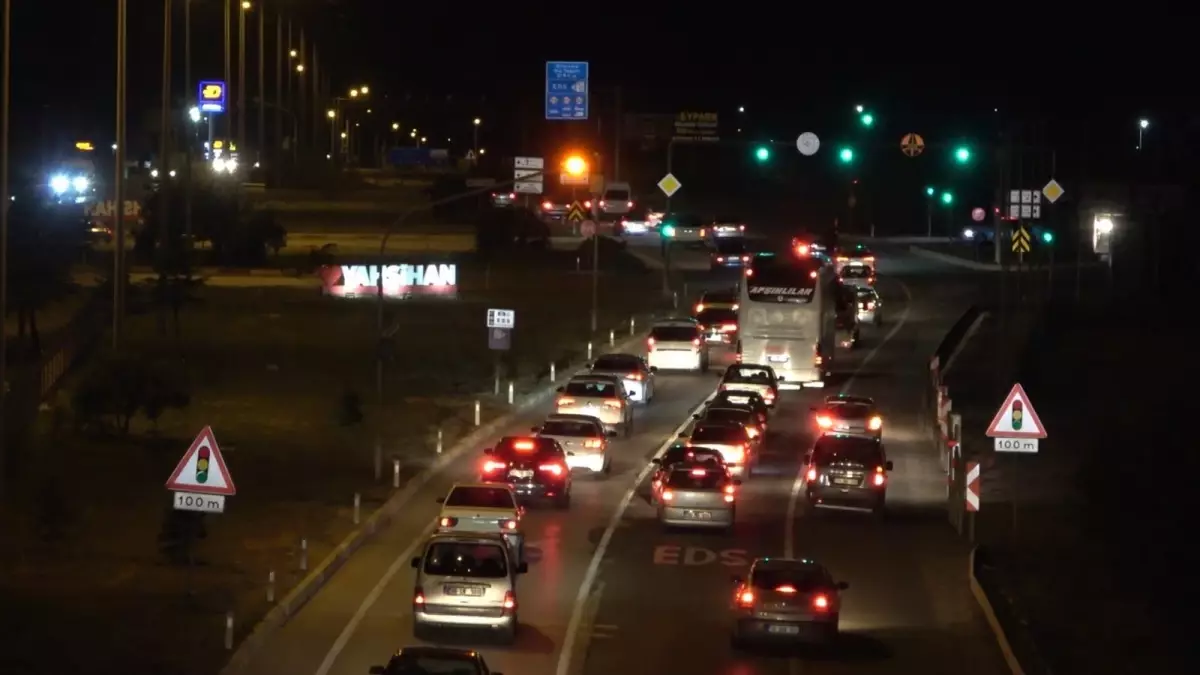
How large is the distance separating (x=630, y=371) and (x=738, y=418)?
8.40 meters

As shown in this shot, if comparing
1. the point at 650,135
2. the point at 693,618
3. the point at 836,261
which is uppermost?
the point at 650,135

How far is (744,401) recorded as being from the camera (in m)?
44.9

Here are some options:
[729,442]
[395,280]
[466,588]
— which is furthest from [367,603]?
[395,280]

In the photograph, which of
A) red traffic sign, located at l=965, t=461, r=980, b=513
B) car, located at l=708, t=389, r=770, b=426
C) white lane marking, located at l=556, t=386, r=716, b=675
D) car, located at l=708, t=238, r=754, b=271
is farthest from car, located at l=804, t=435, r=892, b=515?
car, located at l=708, t=238, r=754, b=271

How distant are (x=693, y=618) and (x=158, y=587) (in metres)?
7.85

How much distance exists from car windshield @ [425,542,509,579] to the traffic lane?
90 cm

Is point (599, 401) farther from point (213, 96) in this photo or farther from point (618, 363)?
point (213, 96)

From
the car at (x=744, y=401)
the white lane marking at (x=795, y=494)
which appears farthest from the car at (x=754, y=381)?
the white lane marking at (x=795, y=494)

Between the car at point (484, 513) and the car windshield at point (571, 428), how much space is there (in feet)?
30.0

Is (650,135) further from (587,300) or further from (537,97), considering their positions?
(537,97)

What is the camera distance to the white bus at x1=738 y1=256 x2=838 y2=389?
50812 mm

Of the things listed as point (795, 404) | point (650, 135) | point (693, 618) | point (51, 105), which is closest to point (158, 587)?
point (693, 618)

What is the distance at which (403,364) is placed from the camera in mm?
55438

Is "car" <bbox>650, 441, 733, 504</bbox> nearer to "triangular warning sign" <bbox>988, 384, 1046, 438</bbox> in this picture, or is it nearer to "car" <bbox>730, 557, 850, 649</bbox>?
"triangular warning sign" <bbox>988, 384, 1046, 438</bbox>
